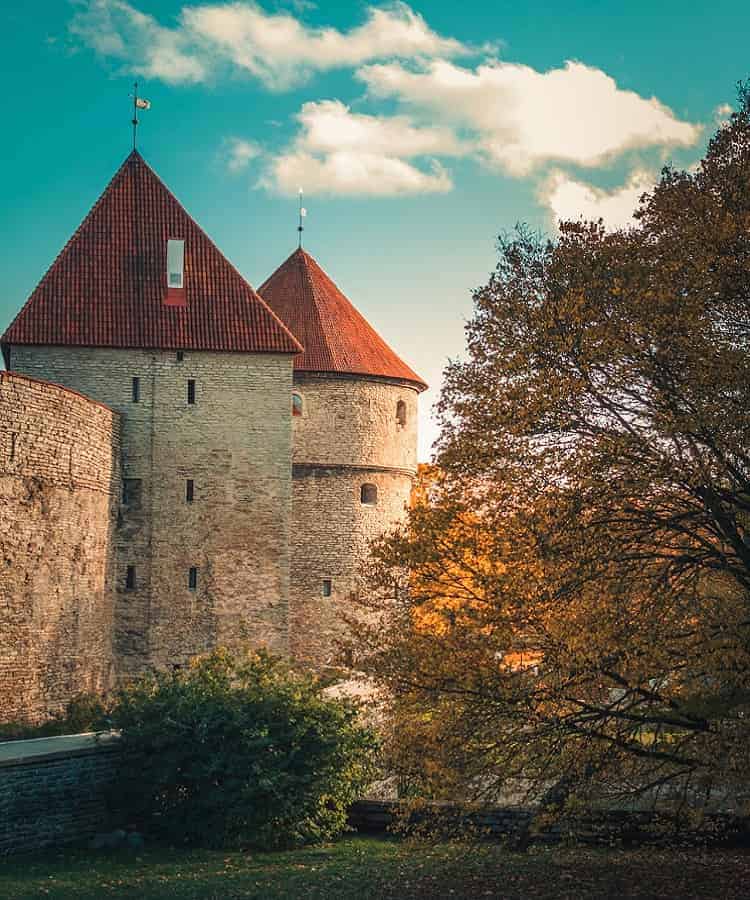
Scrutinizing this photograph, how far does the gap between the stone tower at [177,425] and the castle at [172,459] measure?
3 cm

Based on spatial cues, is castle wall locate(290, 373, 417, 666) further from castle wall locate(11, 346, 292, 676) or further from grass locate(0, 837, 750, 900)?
grass locate(0, 837, 750, 900)

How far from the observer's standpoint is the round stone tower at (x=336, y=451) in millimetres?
29141

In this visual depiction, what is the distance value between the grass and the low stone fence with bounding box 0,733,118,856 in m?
0.33

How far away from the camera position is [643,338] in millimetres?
11859

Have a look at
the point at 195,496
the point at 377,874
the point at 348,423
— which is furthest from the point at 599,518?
the point at 348,423

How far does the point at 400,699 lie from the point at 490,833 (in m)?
4.00

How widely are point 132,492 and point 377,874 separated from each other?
13.3m

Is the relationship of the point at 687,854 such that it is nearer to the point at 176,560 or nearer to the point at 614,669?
the point at 614,669

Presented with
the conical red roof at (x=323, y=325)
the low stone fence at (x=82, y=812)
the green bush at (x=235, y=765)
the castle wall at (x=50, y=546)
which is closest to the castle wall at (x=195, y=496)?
the castle wall at (x=50, y=546)

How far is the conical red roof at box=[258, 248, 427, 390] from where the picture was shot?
1216 inches

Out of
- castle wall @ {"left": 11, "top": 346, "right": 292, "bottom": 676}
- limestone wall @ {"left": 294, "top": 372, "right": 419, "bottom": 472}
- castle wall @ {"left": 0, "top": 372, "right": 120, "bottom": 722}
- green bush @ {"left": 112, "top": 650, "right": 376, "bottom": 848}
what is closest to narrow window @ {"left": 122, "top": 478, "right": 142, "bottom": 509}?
castle wall @ {"left": 11, "top": 346, "right": 292, "bottom": 676}

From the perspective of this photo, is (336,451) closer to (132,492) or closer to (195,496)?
(195,496)

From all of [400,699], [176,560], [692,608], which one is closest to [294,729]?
[400,699]

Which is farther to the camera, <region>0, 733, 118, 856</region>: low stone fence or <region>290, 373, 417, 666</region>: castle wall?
<region>290, 373, 417, 666</region>: castle wall
